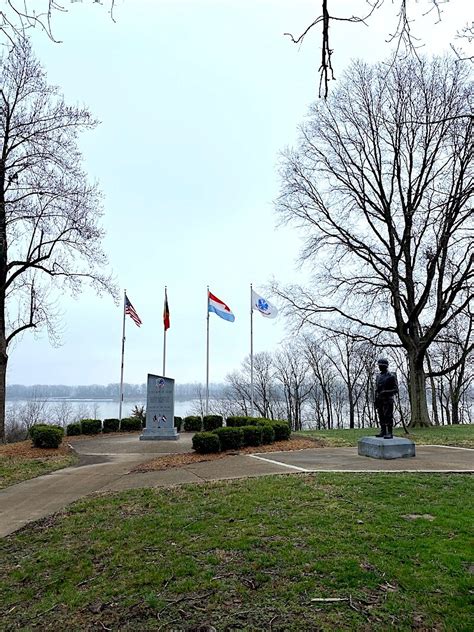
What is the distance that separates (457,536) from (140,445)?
1224 cm

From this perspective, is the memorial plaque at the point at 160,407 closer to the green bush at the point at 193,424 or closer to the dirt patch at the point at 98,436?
the dirt patch at the point at 98,436

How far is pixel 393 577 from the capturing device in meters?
4.24

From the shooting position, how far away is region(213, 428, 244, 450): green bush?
13211mm

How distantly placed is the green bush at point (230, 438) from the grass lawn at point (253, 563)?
19.6ft

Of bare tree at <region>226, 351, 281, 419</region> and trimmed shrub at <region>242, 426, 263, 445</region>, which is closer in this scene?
trimmed shrub at <region>242, 426, 263, 445</region>

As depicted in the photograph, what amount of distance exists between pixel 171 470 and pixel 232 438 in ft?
10.2

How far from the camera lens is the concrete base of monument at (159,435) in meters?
17.6

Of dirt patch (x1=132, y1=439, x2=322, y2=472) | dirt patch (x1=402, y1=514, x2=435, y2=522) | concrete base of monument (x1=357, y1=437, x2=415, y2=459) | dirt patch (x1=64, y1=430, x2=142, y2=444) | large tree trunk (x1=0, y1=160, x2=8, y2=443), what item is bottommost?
dirt patch (x1=402, y1=514, x2=435, y2=522)

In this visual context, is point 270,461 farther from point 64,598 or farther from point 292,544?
point 64,598

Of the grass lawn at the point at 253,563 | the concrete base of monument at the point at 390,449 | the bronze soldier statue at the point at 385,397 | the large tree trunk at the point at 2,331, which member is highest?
the large tree trunk at the point at 2,331

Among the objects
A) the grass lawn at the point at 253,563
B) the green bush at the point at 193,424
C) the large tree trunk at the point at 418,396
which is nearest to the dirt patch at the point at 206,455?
the grass lawn at the point at 253,563

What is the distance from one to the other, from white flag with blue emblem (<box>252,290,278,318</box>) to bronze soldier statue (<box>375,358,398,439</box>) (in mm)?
10670

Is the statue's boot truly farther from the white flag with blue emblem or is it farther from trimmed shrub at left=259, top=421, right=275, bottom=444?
the white flag with blue emblem

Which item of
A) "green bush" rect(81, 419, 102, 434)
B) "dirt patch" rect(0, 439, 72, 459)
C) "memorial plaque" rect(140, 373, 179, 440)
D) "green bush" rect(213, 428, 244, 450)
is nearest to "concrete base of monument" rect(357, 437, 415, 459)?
"green bush" rect(213, 428, 244, 450)
